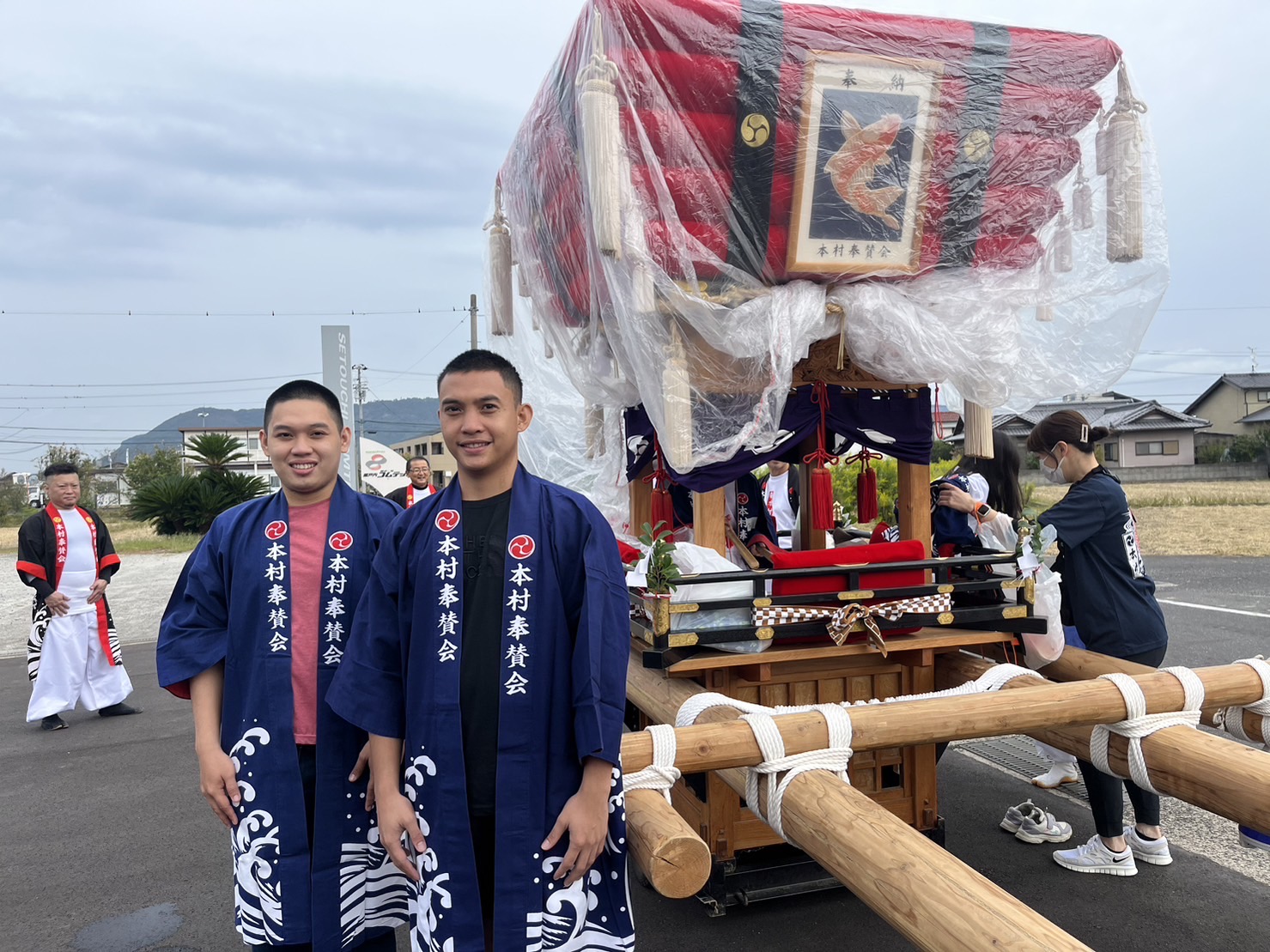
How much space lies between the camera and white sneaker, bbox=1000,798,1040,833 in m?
4.34

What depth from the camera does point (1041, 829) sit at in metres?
4.26

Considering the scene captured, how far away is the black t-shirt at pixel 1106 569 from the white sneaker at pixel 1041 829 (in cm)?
98

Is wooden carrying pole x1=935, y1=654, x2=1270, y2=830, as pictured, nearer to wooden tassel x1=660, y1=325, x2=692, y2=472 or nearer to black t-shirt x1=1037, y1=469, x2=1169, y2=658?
black t-shirt x1=1037, y1=469, x2=1169, y2=658

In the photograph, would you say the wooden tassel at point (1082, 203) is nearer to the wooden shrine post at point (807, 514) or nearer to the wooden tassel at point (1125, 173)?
the wooden tassel at point (1125, 173)

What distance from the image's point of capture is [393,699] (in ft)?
6.61

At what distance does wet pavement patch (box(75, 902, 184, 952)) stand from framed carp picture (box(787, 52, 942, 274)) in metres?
3.80

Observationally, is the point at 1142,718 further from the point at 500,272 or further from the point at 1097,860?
the point at 500,272

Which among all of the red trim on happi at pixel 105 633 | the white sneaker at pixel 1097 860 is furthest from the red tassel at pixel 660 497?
the red trim on happi at pixel 105 633

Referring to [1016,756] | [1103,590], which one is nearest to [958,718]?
[1103,590]

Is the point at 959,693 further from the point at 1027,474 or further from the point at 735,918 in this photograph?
the point at 1027,474

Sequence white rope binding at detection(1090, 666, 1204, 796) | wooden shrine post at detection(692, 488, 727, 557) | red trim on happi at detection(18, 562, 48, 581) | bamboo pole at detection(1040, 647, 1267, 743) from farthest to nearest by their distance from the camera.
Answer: red trim on happi at detection(18, 562, 48, 581) → wooden shrine post at detection(692, 488, 727, 557) → bamboo pole at detection(1040, 647, 1267, 743) → white rope binding at detection(1090, 666, 1204, 796)

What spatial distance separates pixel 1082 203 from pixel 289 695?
12.6ft

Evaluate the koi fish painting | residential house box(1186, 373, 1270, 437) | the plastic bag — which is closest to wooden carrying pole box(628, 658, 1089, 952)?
the plastic bag

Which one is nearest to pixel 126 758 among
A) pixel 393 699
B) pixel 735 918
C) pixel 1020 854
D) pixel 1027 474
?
pixel 735 918
